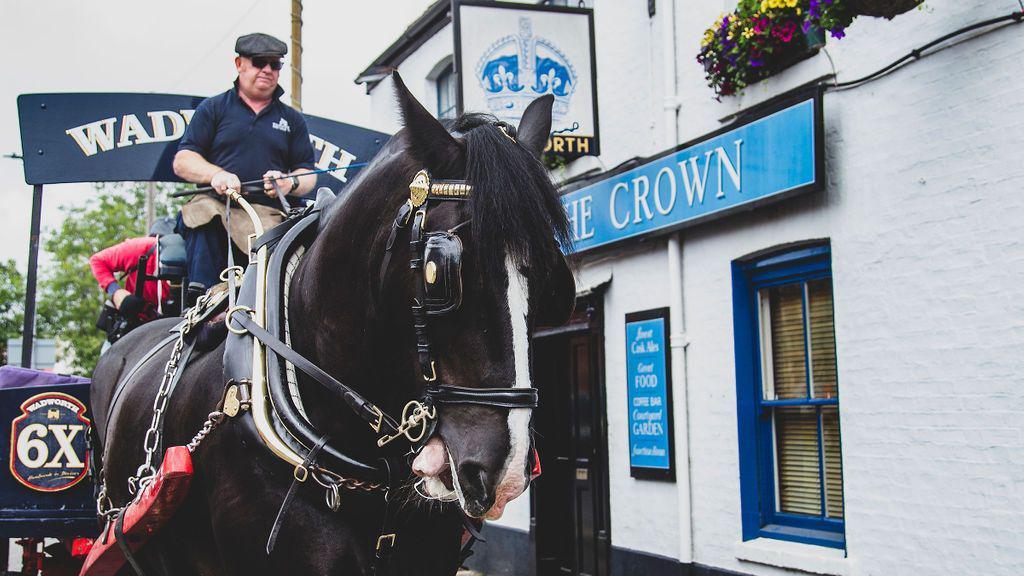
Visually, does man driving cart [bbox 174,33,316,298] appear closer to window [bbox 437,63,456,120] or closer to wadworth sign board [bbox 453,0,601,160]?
wadworth sign board [bbox 453,0,601,160]

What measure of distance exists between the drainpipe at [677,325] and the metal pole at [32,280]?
500 centimetres

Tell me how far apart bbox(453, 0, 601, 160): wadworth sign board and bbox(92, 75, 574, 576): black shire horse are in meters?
5.44

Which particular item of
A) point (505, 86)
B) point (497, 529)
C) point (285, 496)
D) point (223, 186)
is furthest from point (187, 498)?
point (497, 529)

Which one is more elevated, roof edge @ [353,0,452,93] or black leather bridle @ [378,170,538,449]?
roof edge @ [353,0,452,93]

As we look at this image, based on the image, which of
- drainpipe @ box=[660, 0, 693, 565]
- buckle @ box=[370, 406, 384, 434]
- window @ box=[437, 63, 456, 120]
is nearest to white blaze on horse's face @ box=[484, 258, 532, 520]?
buckle @ box=[370, 406, 384, 434]

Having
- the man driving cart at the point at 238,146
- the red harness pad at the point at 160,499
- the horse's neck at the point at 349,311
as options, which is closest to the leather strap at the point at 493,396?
the horse's neck at the point at 349,311

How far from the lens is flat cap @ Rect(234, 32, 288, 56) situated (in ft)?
14.9

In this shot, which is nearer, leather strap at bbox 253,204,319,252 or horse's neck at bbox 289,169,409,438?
horse's neck at bbox 289,169,409,438

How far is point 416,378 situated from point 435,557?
2.51ft

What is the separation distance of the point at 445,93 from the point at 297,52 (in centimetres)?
247

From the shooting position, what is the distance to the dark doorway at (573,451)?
9.45 meters

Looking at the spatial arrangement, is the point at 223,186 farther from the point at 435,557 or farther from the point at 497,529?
the point at 497,529

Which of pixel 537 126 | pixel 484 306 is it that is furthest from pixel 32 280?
pixel 484 306

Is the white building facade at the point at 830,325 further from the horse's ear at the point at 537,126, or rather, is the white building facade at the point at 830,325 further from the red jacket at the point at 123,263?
the red jacket at the point at 123,263
